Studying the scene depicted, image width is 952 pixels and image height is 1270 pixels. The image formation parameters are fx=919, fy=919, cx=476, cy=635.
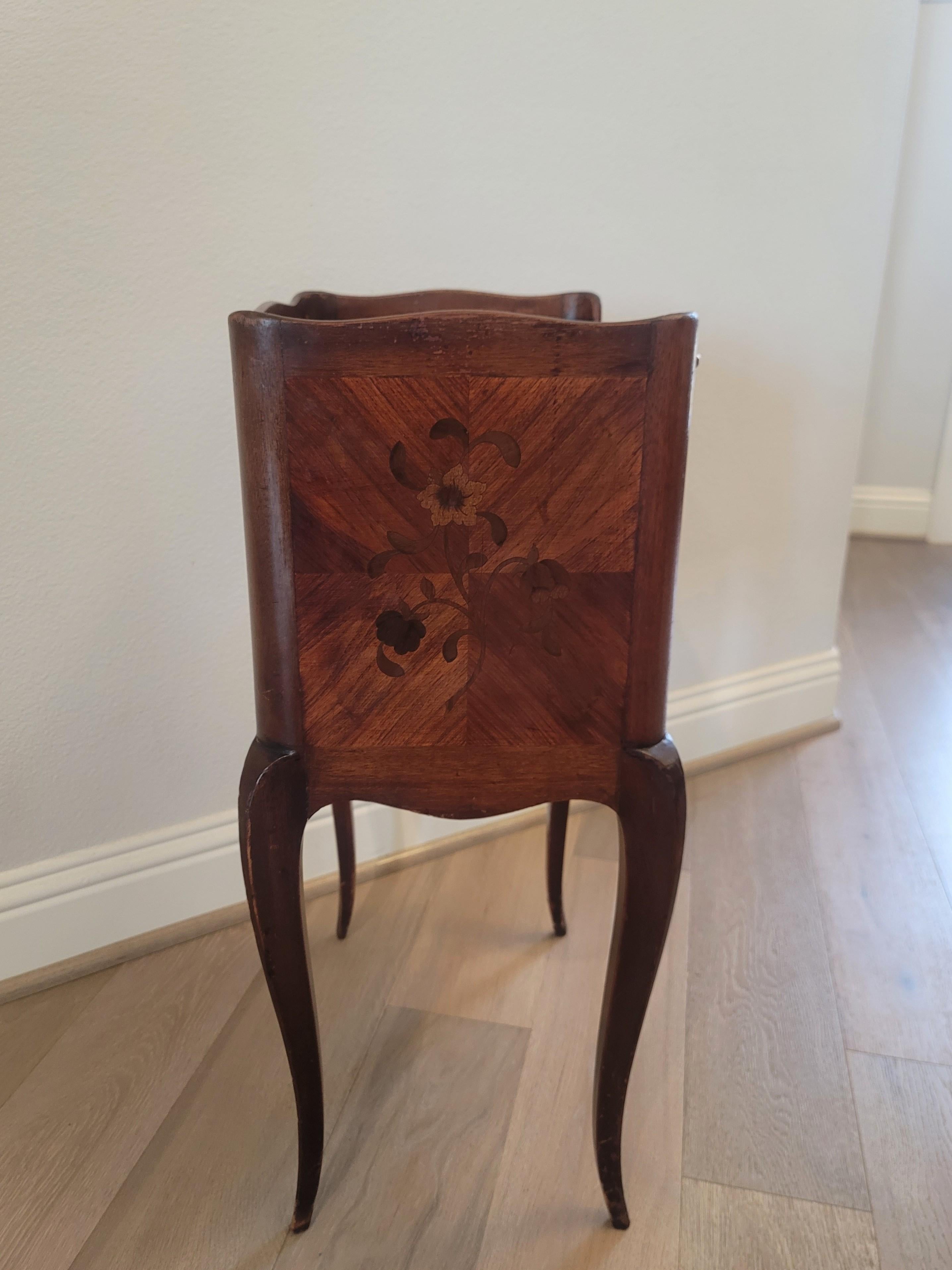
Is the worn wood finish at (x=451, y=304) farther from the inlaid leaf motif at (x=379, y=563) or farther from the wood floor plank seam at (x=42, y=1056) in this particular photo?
the wood floor plank seam at (x=42, y=1056)

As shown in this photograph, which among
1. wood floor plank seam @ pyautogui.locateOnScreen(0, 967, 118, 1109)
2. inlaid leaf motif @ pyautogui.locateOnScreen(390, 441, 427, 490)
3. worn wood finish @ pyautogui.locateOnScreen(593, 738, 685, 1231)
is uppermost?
inlaid leaf motif @ pyautogui.locateOnScreen(390, 441, 427, 490)

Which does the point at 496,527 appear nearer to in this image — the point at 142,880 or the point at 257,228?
the point at 257,228

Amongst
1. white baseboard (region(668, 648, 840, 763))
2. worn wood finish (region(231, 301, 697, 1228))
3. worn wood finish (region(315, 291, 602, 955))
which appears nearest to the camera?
worn wood finish (region(231, 301, 697, 1228))

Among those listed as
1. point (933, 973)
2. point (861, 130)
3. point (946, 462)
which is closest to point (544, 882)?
point (933, 973)

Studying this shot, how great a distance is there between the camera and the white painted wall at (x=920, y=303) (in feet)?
9.09

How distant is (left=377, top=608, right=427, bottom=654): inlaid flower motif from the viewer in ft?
2.26

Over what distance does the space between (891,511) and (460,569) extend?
2.90m

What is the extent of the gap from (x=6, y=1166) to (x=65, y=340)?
85 cm

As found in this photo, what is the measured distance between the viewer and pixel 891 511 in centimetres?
316

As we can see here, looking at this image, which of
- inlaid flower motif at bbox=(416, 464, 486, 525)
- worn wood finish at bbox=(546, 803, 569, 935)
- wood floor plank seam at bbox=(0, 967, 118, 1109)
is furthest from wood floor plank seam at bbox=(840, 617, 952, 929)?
wood floor plank seam at bbox=(0, 967, 118, 1109)

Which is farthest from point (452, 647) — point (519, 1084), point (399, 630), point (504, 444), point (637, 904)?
point (519, 1084)

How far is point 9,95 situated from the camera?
2.99 feet

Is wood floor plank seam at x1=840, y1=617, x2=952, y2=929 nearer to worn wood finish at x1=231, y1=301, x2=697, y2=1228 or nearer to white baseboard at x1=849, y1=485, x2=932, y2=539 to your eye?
worn wood finish at x1=231, y1=301, x2=697, y2=1228

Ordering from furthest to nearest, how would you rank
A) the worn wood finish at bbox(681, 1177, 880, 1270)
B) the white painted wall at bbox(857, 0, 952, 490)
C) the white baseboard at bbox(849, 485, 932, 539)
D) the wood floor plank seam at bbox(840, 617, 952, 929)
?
the white baseboard at bbox(849, 485, 932, 539)
the white painted wall at bbox(857, 0, 952, 490)
the wood floor plank seam at bbox(840, 617, 952, 929)
the worn wood finish at bbox(681, 1177, 880, 1270)
